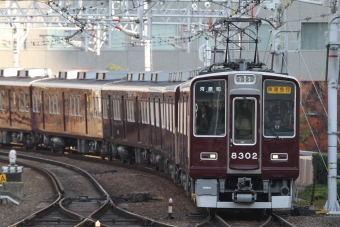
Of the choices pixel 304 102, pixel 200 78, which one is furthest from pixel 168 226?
pixel 304 102

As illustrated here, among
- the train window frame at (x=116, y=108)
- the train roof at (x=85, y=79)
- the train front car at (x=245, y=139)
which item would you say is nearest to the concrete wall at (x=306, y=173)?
the train front car at (x=245, y=139)

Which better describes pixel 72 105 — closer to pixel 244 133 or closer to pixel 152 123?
pixel 152 123

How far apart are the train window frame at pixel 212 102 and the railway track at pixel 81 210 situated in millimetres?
1680

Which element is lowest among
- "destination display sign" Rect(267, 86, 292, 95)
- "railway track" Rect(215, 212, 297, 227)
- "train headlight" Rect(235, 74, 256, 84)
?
"railway track" Rect(215, 212, 297, 227)

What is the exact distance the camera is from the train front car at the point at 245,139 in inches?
532

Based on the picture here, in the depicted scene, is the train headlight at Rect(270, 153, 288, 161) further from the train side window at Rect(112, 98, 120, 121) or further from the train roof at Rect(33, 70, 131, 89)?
the train roof at Rect(33, 70, 131, 89)

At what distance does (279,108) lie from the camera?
1365 cm

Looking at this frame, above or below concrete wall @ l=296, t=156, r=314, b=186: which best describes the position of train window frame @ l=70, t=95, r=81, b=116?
above

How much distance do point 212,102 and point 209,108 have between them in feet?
0.35

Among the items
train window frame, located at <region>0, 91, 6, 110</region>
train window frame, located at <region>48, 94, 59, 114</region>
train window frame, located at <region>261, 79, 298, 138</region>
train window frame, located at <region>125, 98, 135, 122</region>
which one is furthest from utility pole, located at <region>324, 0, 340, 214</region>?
train window frame, located at <region>0, 91, 6, 110</region>

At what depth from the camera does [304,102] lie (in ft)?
107

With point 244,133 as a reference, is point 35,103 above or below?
below

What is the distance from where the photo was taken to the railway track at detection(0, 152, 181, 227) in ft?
43.6

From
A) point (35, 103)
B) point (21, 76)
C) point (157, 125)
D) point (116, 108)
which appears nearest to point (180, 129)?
point (157, 125)
